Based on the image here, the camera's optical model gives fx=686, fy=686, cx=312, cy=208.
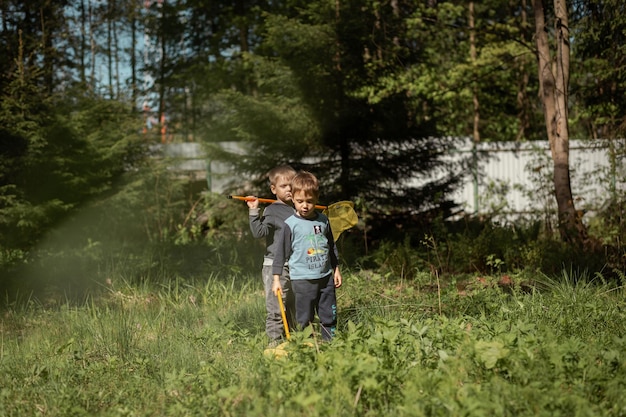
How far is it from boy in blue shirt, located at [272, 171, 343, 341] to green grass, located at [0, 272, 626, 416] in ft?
Answer: 1.31

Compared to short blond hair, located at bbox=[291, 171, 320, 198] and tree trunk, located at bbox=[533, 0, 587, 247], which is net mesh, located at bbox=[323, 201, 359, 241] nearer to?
Answer: short blond hair, located at bbox=[291, 171, 320, 198]

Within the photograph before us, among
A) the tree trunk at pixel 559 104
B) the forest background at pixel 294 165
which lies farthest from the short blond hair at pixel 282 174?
the tree trunk at pixel 559 104

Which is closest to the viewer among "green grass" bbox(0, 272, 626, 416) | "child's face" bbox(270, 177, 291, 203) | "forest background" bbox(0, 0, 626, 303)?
"green grass" bbox(0, 272, 626, 416)

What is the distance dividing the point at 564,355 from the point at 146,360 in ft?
8.03

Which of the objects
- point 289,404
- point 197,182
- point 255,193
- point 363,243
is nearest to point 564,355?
point 289,404

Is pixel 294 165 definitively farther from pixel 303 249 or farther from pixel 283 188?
pixel 303 249

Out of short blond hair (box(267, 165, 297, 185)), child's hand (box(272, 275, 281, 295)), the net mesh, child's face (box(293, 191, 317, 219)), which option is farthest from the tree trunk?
child's hand (box(272, 275, 281, 295))

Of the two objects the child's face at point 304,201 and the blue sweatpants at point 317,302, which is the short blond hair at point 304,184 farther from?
the blue sweatpants at point 317,302

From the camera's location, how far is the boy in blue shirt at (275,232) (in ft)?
15.9

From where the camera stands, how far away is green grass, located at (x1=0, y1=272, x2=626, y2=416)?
3.25 metres

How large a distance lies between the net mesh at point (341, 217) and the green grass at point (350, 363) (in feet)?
2.16

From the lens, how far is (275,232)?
4895 mm

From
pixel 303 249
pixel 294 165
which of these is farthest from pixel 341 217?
pixel 294 165

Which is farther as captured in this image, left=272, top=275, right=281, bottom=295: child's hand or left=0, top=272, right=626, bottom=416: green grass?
left=272, top=275, right=281, bottom=295: child's hand
